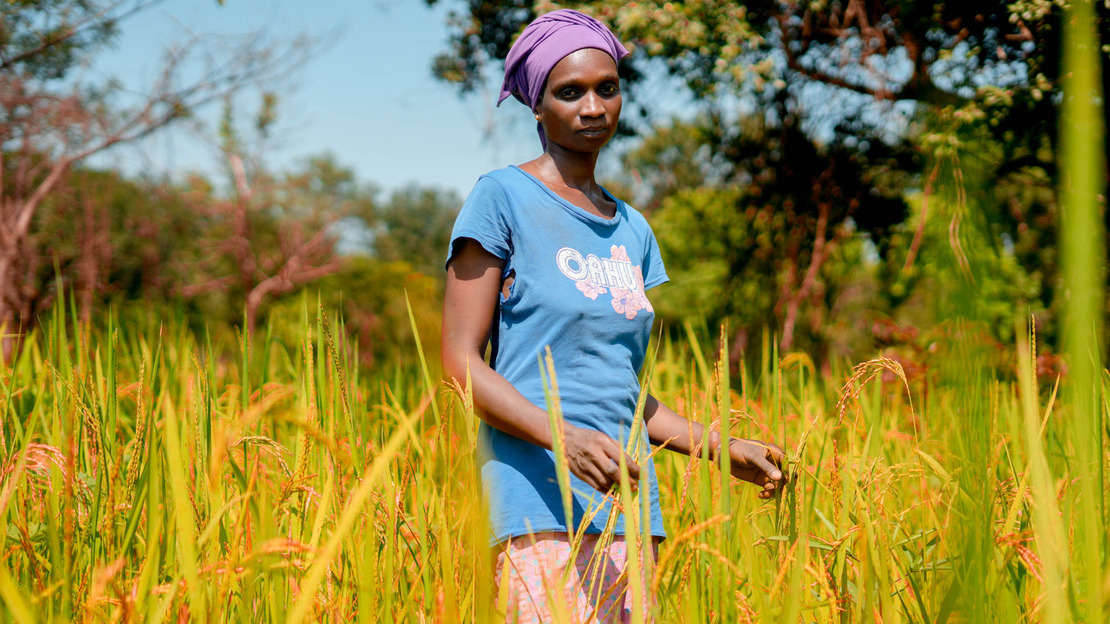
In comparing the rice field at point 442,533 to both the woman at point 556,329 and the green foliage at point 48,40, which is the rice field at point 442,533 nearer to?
the woman at point 556,329

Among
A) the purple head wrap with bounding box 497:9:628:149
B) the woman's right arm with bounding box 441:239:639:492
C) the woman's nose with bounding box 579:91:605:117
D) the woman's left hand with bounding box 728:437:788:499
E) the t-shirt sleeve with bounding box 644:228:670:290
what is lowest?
the woman's left hand with bounding box 728:437:788:499

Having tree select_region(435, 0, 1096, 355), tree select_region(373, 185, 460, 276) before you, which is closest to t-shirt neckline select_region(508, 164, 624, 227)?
tree select_region(435, 0, 1096, 355)

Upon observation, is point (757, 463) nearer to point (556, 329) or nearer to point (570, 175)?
point (556, 329)

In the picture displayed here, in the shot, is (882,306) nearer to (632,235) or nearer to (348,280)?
(632,235)

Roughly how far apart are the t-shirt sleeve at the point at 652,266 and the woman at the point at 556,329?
112mm

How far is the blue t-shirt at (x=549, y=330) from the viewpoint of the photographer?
1127 millimetres

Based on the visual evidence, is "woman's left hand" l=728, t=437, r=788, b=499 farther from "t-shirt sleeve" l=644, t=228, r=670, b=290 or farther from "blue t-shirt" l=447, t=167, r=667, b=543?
"t-shirt sleeve" l=644, t=228, r=670, b=290

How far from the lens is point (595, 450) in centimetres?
98

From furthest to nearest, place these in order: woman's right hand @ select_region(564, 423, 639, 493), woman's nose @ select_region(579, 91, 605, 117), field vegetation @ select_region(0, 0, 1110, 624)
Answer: woman's nose @ select_region(579, 91, 605, 117) → woman's right hand @ select_region(564, 423, 639, 493) → field vegetation @ select_region(0, 0, 1110, 624)

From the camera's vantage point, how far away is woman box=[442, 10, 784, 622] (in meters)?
1.09

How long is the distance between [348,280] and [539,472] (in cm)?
2419

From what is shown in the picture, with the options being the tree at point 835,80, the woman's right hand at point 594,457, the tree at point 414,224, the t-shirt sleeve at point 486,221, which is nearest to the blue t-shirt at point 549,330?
the t-shirt sleeve at point 486,221

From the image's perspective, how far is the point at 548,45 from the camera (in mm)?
1331

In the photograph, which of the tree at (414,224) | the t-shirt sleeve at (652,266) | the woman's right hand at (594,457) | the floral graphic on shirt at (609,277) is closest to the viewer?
the woman's right hand at (594,457)
